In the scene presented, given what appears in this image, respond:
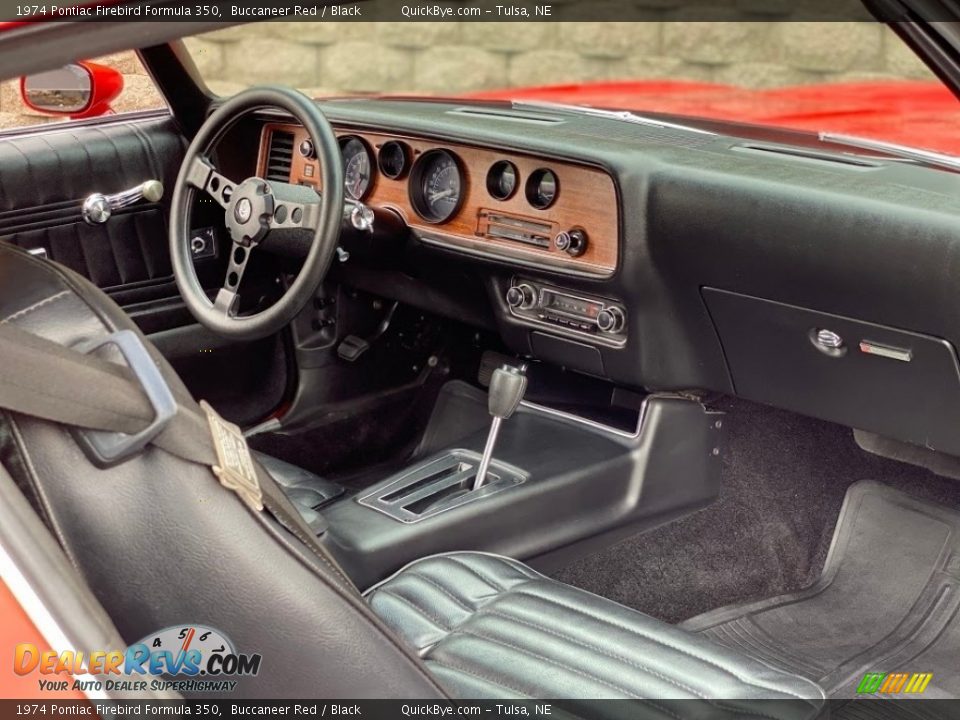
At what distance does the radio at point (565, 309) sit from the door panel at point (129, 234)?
75 centimetres

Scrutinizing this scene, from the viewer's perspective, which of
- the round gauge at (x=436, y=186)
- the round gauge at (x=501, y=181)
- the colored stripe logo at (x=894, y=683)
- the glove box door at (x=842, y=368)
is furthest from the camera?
the round gauge at (x=436, y=186)

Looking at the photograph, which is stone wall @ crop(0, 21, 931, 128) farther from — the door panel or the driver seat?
the driver seat

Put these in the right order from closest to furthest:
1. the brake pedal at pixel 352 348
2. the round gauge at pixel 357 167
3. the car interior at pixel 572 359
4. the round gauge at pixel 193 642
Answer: the round gauge at pixel 193 642 → the car interior at pixel 572 359 → the round gauge at pixel 357 167 → the brake pedal at pixel 352 348

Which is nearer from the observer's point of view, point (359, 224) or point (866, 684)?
point (866, 684)

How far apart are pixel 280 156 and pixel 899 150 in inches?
54.5

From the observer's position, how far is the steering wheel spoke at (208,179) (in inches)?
86.0

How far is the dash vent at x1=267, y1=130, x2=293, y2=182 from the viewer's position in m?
2.73

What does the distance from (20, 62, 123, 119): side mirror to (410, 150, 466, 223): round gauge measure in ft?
2.33

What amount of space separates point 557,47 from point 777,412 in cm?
358

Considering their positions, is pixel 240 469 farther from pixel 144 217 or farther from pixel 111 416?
pixel 144 217

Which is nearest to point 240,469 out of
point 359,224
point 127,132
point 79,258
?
point 359,224

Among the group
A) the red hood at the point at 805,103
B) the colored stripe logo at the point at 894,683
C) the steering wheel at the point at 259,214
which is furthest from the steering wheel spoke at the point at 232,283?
the colored stripe logo at the point at 894,683

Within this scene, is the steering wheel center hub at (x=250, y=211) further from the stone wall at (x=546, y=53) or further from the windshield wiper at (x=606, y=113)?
the stone wall at (x=546, y=53)

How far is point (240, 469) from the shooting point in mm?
919
